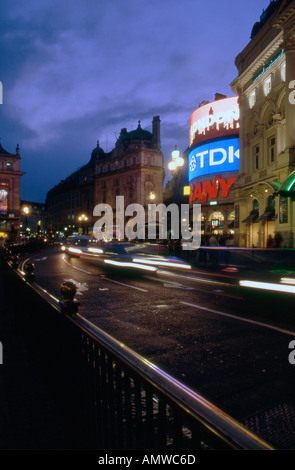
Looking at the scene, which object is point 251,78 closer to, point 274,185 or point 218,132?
point 274,185

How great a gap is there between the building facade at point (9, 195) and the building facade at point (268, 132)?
190 ft

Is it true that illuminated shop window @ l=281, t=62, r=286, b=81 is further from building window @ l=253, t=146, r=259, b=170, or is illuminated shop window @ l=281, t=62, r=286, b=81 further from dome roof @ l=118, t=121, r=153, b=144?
dome roof @ l=118, t=121, r=153, b=144

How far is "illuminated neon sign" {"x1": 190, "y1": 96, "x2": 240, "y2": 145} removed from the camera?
49.8m

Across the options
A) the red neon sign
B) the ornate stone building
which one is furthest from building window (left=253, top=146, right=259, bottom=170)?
the ornate stone building

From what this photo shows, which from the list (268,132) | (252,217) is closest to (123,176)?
→ (252,217)

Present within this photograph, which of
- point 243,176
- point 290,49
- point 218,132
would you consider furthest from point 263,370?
point 218,132

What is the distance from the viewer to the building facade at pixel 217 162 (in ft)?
162

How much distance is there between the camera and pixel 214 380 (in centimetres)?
436

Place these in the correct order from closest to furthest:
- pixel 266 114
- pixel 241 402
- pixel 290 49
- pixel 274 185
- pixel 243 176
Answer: pixel 241 402
pixel 290 49
pixel 274 185
pixel 266 114
pixel 243 176

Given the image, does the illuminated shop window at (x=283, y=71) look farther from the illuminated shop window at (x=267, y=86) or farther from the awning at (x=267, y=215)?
the awning at (x=267, y=215)

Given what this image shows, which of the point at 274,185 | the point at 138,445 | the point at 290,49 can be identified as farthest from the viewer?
the point at 274,185

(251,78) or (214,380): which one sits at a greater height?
(251,78)

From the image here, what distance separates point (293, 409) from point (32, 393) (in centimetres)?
298

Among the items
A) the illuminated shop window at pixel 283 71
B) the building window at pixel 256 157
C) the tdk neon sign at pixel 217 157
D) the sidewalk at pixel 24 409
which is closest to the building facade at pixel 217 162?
the tdk neon sign at pixel 217 157
